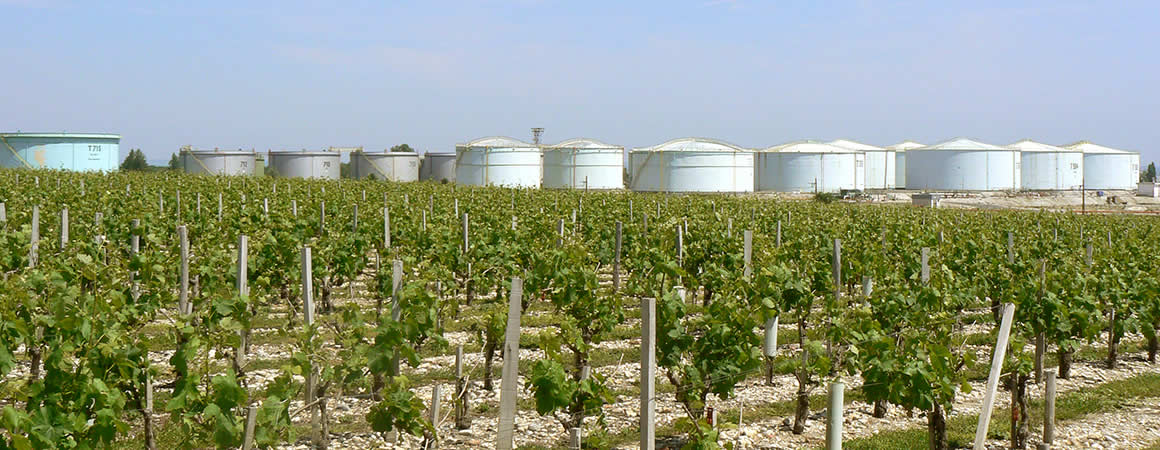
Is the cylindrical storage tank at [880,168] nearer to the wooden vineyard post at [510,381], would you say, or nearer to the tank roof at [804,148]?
the tank roof at [804,148]

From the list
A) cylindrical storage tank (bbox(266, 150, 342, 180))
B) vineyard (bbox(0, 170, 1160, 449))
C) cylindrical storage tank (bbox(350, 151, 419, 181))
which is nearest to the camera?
vineyard (bbox(0, 170, 1160, 449))

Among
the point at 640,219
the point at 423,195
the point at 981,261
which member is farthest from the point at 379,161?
the point at 981,261

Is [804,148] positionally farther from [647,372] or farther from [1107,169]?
[647,372]

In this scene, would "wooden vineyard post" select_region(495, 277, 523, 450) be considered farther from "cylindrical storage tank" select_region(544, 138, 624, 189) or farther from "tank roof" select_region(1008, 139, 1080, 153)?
"tank roof" select_region(1008, 139, 1080, 153)

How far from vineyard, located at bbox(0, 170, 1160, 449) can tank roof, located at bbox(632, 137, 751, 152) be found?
32.0 m

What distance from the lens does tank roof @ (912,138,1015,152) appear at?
52.8 m

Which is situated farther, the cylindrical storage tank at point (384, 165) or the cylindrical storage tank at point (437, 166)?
the cylindrical storage tank at point (437, 166)

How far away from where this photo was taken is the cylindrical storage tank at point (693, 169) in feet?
155

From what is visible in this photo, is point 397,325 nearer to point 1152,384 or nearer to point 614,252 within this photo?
point 1152,384

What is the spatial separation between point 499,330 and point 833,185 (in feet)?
143

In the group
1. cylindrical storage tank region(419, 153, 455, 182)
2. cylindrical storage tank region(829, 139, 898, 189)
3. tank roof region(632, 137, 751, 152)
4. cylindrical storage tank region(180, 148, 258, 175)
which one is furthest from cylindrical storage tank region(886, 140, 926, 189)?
cylindrical storage tank region(180, 148, 258, 175)

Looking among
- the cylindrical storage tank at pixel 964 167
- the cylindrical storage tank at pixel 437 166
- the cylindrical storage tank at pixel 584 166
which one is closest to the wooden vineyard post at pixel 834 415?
the cylindrical storage tank at pixel 584 166

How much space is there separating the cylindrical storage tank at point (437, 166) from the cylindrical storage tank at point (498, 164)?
5223mm

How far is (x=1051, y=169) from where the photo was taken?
56.1 meters
